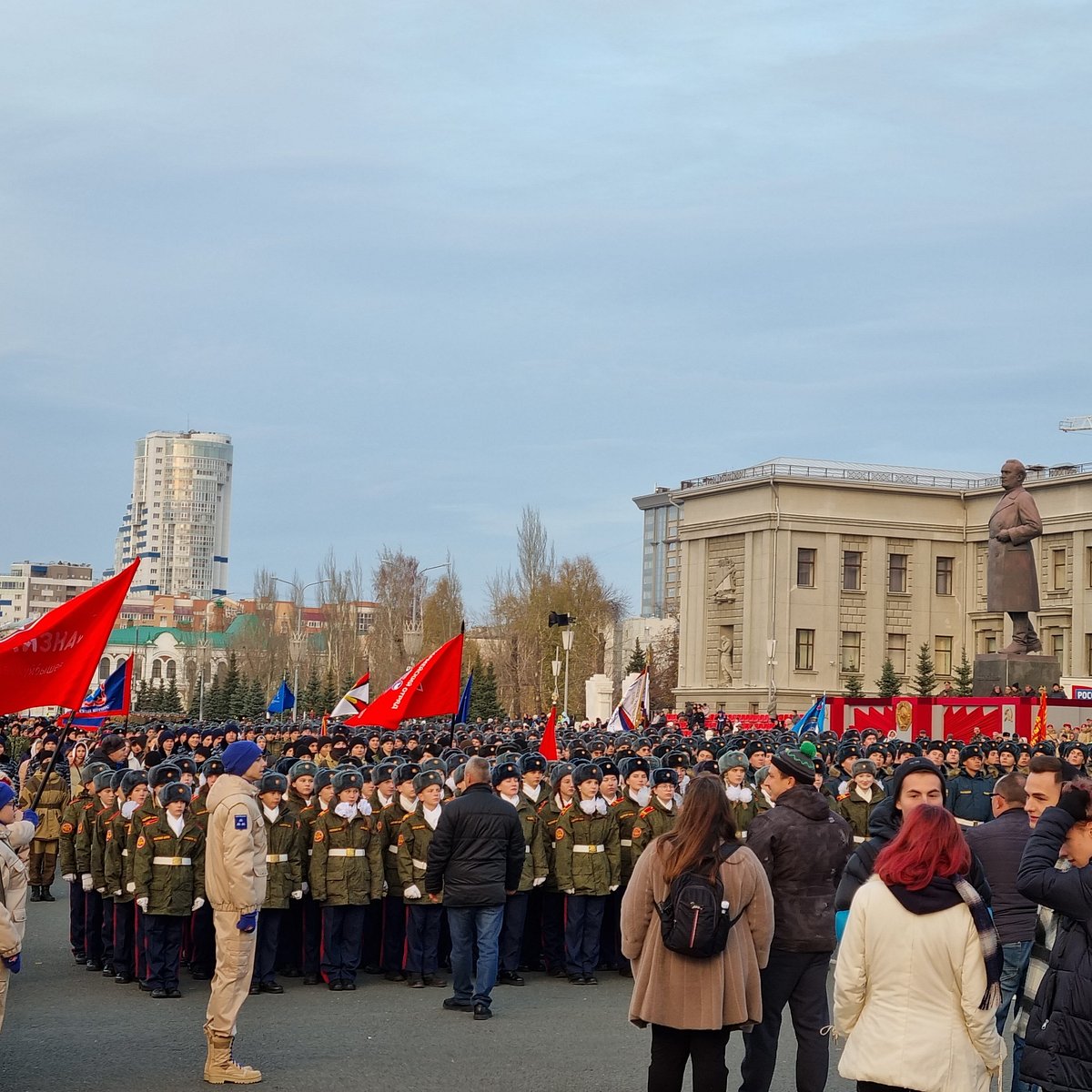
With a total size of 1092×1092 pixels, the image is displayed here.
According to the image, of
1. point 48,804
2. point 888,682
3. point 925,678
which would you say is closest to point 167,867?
point 48,804

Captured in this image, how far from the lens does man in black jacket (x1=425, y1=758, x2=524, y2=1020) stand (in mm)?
11359

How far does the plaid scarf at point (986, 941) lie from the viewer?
5879 millimetres

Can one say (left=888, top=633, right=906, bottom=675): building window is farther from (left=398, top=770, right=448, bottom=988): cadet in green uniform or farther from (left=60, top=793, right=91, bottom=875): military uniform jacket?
(left=398, top=770, right=448, bottom=988): cadet in green uniform

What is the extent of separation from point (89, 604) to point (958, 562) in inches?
2717

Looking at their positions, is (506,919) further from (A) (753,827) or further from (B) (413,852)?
(A) (753,827)

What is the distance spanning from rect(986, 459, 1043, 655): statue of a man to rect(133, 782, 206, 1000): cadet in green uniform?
2124 centimetres

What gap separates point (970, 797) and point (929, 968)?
41.0 ft

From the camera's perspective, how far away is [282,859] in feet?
41.8

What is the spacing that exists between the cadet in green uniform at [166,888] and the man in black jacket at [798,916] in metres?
5.69

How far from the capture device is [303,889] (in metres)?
12.8

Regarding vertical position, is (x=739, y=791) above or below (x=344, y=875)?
above

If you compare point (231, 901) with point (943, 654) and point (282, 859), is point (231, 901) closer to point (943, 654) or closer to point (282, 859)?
point (282, 859)

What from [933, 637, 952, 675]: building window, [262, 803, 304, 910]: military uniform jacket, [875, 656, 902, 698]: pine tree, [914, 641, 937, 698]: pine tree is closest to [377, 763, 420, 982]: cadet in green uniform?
[262, 803, 304, 910]: military uniform jacket

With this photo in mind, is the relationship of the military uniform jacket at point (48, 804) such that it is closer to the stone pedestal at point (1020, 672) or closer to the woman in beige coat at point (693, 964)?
the woman in beige coat at point (693, 964)
